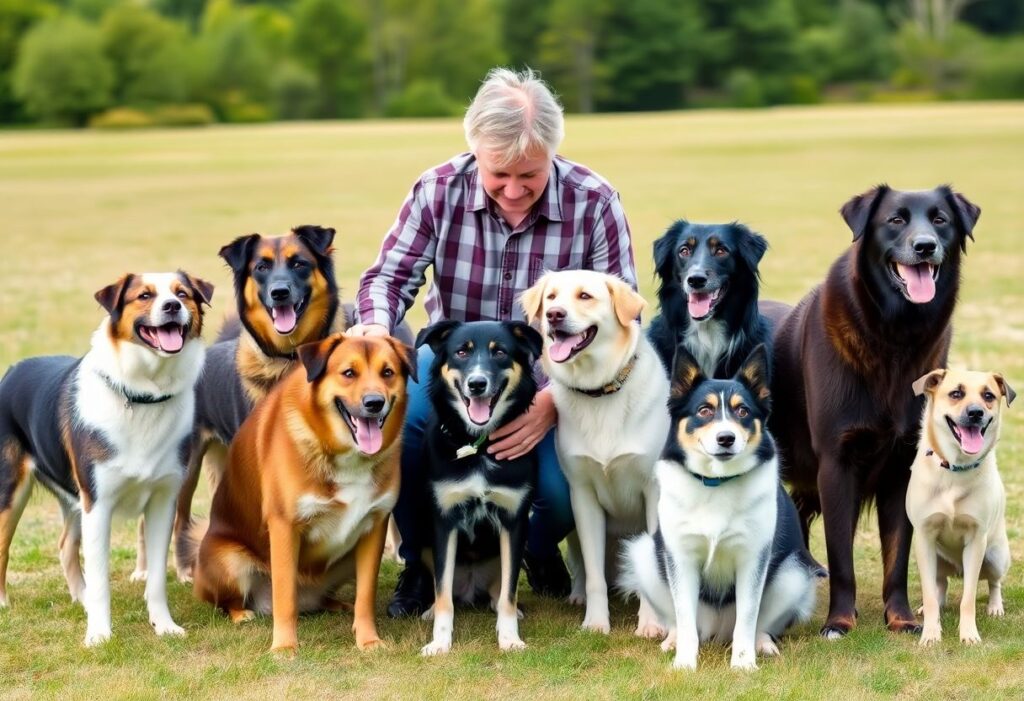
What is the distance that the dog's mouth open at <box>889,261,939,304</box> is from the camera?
4914 mm

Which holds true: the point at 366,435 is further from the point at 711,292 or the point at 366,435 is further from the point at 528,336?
the point at 711,292

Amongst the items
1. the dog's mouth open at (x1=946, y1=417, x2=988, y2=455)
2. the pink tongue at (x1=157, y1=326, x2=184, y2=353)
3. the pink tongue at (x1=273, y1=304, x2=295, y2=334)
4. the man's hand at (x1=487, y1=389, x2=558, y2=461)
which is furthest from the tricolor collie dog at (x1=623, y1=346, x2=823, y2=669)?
the pink tongue at (x1=157, y1=326, x2=184, y2=353)

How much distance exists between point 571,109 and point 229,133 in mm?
27022

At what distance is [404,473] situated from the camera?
18.7 feet

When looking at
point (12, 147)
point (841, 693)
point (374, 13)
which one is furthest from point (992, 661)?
point (374, 13)

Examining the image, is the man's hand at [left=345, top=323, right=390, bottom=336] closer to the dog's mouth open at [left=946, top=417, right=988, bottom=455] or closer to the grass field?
the grass field

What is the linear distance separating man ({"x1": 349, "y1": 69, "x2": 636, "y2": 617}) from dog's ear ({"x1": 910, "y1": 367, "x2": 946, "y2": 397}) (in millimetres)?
1423

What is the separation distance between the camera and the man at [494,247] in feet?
18.4

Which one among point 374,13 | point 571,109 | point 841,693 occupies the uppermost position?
point 374,13

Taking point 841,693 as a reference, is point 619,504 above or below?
above

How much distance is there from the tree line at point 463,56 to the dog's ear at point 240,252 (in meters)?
56.9

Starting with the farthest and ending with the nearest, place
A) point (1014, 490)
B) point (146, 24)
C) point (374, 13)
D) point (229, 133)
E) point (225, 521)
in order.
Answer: point (374, 13)
point (146, 24)
point (229, 133)
point (1014, 490)
point (225, 521)

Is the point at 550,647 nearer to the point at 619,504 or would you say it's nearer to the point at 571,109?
the point at 619,504

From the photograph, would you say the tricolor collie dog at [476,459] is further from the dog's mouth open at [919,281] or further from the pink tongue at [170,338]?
the dog's mouth open at [919,281]
